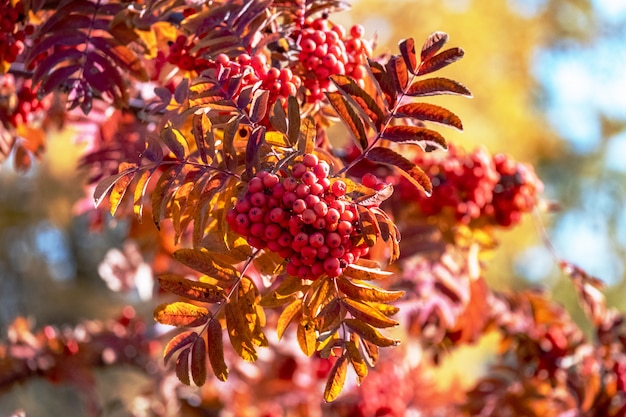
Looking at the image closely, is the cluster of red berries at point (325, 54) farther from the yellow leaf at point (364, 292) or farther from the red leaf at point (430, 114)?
the yellow leaf at point (364, 292)

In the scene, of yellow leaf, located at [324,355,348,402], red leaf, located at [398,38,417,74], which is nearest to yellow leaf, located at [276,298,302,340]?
yellow leaf, located at [324,355,348,402]

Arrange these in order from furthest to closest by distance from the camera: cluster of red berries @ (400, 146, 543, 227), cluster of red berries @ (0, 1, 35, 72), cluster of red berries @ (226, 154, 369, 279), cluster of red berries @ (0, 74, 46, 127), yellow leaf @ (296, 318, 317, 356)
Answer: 1. cluster of red berries @ (400, 146, 543, 227)
2. cluster of red berries @ (0, 74, 46, 127)
3. cluster of red berries @ (0, 1, 35, 72)
4. yellow leaf @ (296, 318, 317, 356)
5. cluster of red berries @ (226, 154, 369, 279)

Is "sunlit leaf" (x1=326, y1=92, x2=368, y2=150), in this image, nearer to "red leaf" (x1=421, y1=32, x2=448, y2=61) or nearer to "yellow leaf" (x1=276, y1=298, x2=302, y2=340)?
"red leaf" (x1=421, y1=32, x2=448, y2=61)

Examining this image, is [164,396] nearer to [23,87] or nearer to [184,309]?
[23,87]

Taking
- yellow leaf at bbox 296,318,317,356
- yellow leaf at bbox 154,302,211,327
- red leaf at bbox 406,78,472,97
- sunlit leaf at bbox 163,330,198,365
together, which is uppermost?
red leaf at bbox 406,78,472,97

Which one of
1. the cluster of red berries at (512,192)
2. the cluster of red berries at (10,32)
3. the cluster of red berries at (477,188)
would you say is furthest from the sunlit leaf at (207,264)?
the cluster of red berries at (512,192)

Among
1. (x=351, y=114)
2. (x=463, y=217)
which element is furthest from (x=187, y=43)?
(x=463, y=217)
